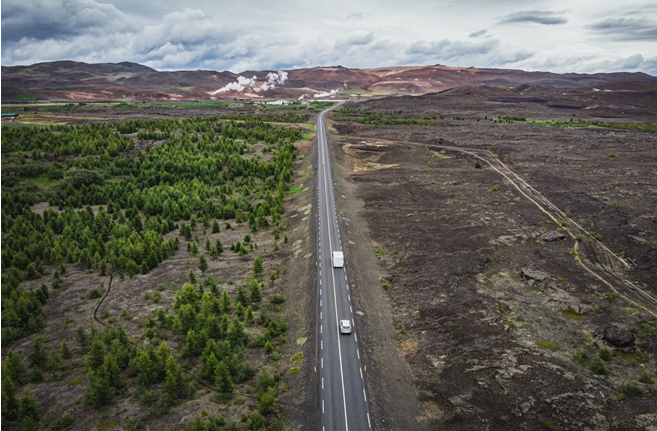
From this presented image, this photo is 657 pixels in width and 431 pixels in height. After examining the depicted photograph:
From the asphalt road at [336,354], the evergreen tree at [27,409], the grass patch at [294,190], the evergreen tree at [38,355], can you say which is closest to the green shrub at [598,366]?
the asphalt road at [336,354]

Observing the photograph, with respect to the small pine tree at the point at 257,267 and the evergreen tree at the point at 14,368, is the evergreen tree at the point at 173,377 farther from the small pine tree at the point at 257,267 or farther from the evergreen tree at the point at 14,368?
the small pine tree at the point at 257,267

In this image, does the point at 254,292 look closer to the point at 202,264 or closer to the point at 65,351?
the point at 202,264

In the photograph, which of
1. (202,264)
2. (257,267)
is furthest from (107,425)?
(202,264)

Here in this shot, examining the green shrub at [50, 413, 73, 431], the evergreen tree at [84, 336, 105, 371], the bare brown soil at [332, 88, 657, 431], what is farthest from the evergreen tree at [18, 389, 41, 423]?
the bare brown soil at [332, 88, 657, 431]

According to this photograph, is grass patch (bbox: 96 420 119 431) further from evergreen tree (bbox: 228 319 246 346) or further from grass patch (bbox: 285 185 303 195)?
grass patch (bbox: 285 185 303 195)

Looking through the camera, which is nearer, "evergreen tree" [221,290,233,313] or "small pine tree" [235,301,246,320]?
"small pine tree" [235,301,246,320]

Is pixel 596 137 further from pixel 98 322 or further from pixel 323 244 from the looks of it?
pixel 98 322

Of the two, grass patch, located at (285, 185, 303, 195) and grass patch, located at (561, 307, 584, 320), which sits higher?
grass patch, located at (285, 185, 303, 195)

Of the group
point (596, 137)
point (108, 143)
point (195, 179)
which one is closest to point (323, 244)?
point (195, 179)
